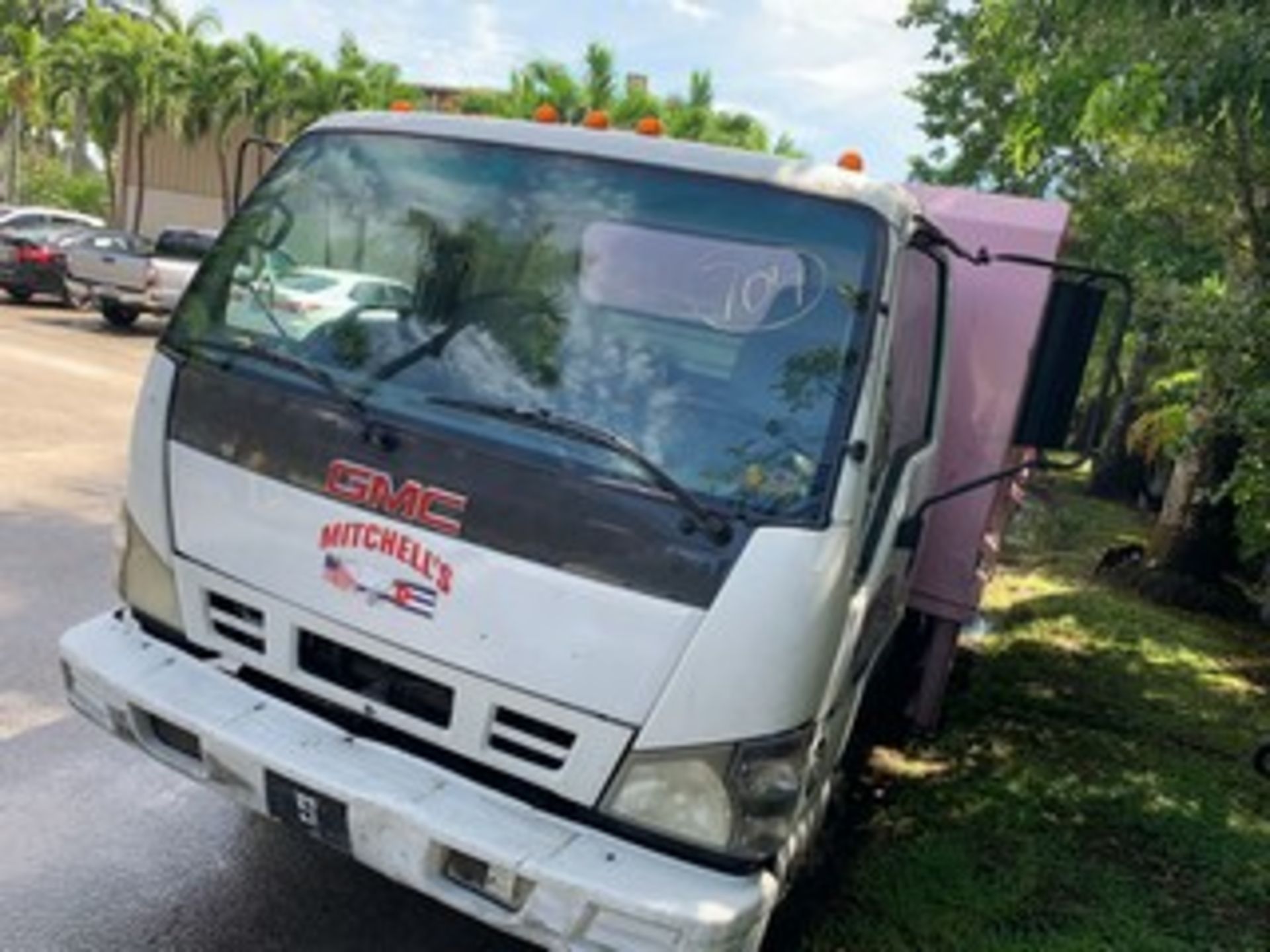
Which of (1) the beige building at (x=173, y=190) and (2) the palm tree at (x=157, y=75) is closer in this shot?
(2) the palm tree at (x=157, y=75)

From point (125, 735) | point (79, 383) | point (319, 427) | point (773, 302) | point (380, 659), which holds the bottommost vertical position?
point (79, 383)

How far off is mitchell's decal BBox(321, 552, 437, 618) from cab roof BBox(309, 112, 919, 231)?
121 centimetres

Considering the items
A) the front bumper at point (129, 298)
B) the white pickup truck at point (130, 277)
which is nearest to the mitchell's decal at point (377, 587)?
the white pickup truck at point (130, 277)

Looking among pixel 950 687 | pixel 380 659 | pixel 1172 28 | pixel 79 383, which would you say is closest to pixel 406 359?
pixel 380 659

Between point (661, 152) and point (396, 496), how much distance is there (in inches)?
44.3

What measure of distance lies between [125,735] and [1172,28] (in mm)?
4323

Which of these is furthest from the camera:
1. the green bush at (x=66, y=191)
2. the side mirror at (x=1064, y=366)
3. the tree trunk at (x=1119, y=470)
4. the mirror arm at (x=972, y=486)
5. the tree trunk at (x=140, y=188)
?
the green bush at (x=66, y=191)

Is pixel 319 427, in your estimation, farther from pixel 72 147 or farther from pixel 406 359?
pixel 72 147

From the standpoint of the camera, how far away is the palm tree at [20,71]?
32938mm

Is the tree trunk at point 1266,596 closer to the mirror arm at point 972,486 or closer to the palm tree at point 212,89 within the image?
the mirror arm at point 972,486

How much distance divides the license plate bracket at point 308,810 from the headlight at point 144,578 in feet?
2.08

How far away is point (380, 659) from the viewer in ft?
9.37

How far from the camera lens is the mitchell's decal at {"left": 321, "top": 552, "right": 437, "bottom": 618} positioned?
9.07 ft

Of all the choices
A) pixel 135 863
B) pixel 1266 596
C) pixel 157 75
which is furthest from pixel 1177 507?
pixel 157 75
